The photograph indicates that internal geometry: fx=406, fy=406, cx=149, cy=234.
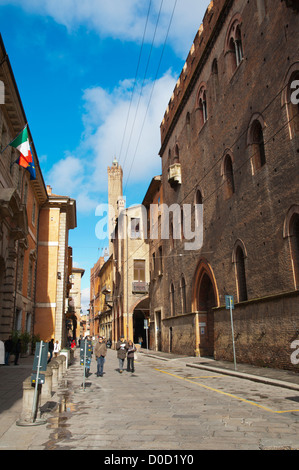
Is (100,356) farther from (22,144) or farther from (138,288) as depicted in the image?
(138,288)

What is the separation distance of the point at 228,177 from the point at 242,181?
229cm

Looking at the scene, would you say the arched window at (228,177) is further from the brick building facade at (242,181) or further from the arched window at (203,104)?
the arched window at (203,104)

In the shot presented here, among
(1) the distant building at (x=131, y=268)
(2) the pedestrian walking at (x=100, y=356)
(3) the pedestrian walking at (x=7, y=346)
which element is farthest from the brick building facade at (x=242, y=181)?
(1) the distant building at (x=131, y=268)

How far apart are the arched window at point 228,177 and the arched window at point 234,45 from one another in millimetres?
4185

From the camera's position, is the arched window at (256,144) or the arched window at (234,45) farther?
the arched window at (234,45)

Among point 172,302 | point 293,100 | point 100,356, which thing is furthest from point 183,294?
point 293,100

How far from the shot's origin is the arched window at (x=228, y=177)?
19.2m

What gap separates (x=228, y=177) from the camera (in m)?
19.6

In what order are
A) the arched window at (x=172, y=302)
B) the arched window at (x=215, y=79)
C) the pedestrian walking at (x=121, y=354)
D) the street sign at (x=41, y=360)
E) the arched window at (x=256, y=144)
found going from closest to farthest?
the street sign at (x=41, y=360) < the arched window at (x=256, y=144) < the pedestrian walking at (x=121, y=354) < the arched window at (x=215, y=79) < the arched window at (x=172, y=302)

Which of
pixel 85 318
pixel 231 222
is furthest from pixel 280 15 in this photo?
pixel 85 318

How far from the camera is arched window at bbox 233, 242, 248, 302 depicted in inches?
691

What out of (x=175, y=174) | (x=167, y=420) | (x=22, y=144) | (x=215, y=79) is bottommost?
(x=167, y=420)

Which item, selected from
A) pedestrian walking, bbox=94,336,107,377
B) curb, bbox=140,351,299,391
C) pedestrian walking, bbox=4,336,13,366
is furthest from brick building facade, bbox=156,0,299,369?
pedestrian walking, bbox=4,336,13,366

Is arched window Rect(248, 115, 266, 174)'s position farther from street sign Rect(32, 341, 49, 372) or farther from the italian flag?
street sign Rect(32, 341, 49, 372)
